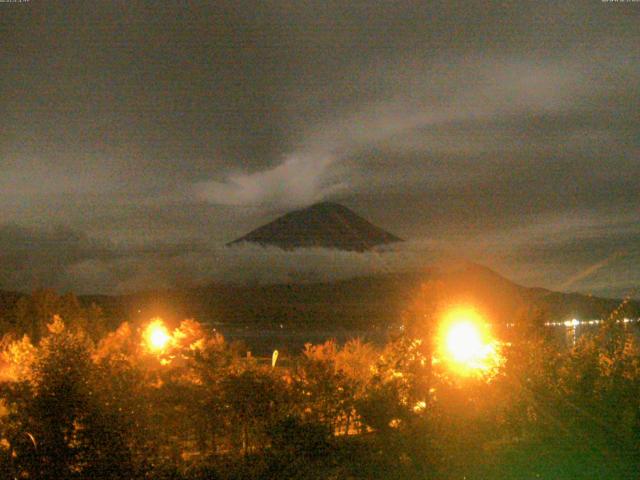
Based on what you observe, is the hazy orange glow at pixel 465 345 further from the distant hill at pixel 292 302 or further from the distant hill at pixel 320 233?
the distant hill at pixel 320 233

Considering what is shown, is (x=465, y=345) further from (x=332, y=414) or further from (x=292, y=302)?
(x=292, y=302)

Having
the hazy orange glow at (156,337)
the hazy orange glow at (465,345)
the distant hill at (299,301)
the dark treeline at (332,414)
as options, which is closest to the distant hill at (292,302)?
the distant hill at (299,301)

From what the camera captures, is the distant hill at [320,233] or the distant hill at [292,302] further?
the distant hill at [320,233]

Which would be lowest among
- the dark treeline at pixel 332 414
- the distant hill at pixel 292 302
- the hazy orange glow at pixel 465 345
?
the dark treeline at pixel 332 414

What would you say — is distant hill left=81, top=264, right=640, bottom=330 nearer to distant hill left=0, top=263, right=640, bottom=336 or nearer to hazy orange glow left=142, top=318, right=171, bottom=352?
distant hill left=0, top=263, right=640, bottom=336

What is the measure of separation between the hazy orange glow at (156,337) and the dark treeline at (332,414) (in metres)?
8.74

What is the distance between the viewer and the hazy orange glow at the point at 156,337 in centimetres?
2135

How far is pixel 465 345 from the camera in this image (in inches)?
485

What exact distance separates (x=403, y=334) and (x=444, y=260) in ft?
199

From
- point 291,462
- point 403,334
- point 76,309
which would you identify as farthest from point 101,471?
point 76,309

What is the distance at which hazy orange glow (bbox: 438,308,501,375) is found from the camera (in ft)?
39.6

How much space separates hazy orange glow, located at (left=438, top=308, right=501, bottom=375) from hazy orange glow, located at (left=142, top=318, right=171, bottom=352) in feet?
36.3

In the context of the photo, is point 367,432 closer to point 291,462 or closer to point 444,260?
point 291,462

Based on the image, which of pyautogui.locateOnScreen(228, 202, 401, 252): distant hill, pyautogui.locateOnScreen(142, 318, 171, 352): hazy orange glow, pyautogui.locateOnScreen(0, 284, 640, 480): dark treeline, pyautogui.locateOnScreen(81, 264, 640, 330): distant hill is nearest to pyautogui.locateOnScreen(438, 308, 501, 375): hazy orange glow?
pyautogui.locateOnScreen(0, 284, 640, 480): dark treeline
